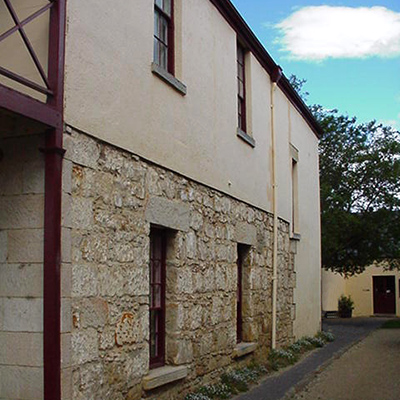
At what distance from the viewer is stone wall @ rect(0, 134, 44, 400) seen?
5148 millimetres

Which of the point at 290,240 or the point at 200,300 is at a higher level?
the point at 290,240

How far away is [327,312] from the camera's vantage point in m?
29.9

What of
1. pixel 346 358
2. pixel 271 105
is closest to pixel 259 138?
pixel 271 105

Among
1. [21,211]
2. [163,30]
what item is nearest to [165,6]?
[163,30]

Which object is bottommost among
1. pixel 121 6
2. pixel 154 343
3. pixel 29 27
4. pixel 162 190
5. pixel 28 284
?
pixel 154 343

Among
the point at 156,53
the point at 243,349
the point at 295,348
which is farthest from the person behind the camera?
the point at 295,348

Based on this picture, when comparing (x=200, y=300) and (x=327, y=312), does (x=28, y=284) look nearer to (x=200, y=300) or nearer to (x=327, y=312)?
(x=200, y=300)

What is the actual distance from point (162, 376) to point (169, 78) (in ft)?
11.5

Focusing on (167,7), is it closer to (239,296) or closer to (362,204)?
(239,296)

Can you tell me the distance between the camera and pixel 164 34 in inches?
310

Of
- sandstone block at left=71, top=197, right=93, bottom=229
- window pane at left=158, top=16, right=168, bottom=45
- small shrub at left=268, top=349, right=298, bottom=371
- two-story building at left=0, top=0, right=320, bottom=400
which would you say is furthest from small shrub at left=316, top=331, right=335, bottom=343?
sandstone block at left=71, top=197, right=93, bottom=229

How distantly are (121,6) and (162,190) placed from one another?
211 centimetres

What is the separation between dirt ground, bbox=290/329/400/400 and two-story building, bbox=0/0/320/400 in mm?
1297

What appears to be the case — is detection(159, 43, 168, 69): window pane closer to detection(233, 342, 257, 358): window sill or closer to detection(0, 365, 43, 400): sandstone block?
detection(0, 365, 43, 400): sandstone block
